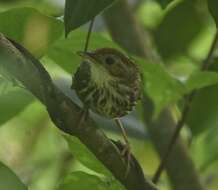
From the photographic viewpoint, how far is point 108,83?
90.2 inches

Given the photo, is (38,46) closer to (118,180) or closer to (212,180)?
(118,180)

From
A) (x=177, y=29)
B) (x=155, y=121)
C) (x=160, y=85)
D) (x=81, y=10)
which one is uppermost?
(x=81, y=10)

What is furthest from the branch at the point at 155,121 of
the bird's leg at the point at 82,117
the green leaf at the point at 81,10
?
the green leaf at the point at 81,10

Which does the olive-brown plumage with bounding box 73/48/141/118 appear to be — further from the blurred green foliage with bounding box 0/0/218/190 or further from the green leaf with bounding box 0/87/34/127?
the green leaf with bounding box 0/87/34/127

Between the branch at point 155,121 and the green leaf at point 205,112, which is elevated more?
the green leaf at point 205,112

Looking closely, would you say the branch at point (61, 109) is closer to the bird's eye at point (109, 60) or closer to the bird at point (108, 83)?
the bird at point (108, 83)

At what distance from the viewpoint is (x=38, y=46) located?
1.52 meters

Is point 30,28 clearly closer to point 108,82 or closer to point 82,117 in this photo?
point 82,117

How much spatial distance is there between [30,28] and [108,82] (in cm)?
81

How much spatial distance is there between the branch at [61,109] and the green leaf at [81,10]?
0.11 metres

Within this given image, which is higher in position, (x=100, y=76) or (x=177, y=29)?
(x=100, y=76)

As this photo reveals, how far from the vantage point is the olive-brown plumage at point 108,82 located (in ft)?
6.37

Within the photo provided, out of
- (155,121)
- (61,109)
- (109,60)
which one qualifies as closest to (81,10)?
(61,109)

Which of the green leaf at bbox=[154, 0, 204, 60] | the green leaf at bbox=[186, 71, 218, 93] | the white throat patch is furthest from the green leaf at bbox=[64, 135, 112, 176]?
the green leaf at bbox=[154, 0, 204, 60]
